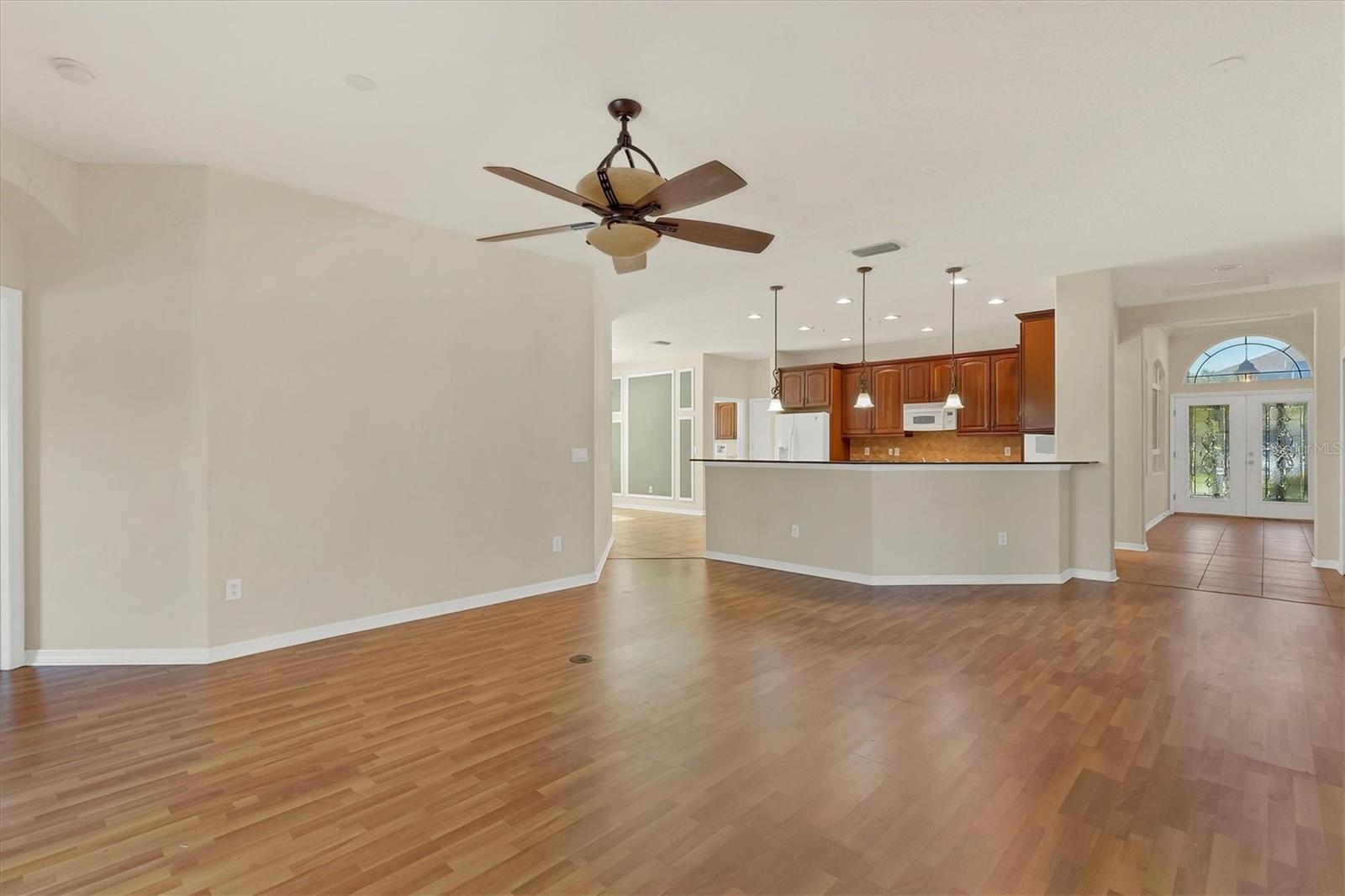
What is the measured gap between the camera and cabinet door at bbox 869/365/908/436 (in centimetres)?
909

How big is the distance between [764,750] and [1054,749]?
1.17m

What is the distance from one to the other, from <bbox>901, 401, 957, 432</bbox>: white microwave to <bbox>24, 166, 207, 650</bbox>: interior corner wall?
8112 mm

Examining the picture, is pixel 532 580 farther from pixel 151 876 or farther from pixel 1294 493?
pixel 1294 493

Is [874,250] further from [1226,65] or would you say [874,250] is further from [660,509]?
[660,509]

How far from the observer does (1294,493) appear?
952cm

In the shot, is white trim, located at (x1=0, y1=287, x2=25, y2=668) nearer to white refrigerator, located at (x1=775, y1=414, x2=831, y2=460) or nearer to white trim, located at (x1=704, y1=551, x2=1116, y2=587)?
white trim, located at (x1=704, y1=551, x2=1116, y2=587)

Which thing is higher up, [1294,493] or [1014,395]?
[1014,395]

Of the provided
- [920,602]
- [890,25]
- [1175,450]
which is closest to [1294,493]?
[1175,450]

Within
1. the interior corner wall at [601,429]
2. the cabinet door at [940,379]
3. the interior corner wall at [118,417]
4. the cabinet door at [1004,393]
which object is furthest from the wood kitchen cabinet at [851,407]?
the interior corner wall at [118,417]

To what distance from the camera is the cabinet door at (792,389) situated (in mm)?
9969

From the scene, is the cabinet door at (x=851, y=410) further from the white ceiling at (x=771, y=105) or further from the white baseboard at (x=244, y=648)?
the white baseboard at (x=244, y=648)

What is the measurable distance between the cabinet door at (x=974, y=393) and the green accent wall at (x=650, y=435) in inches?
188

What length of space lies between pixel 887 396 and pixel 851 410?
65 centimetres

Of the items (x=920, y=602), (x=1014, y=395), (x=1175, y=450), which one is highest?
(x=1014, y=395)
